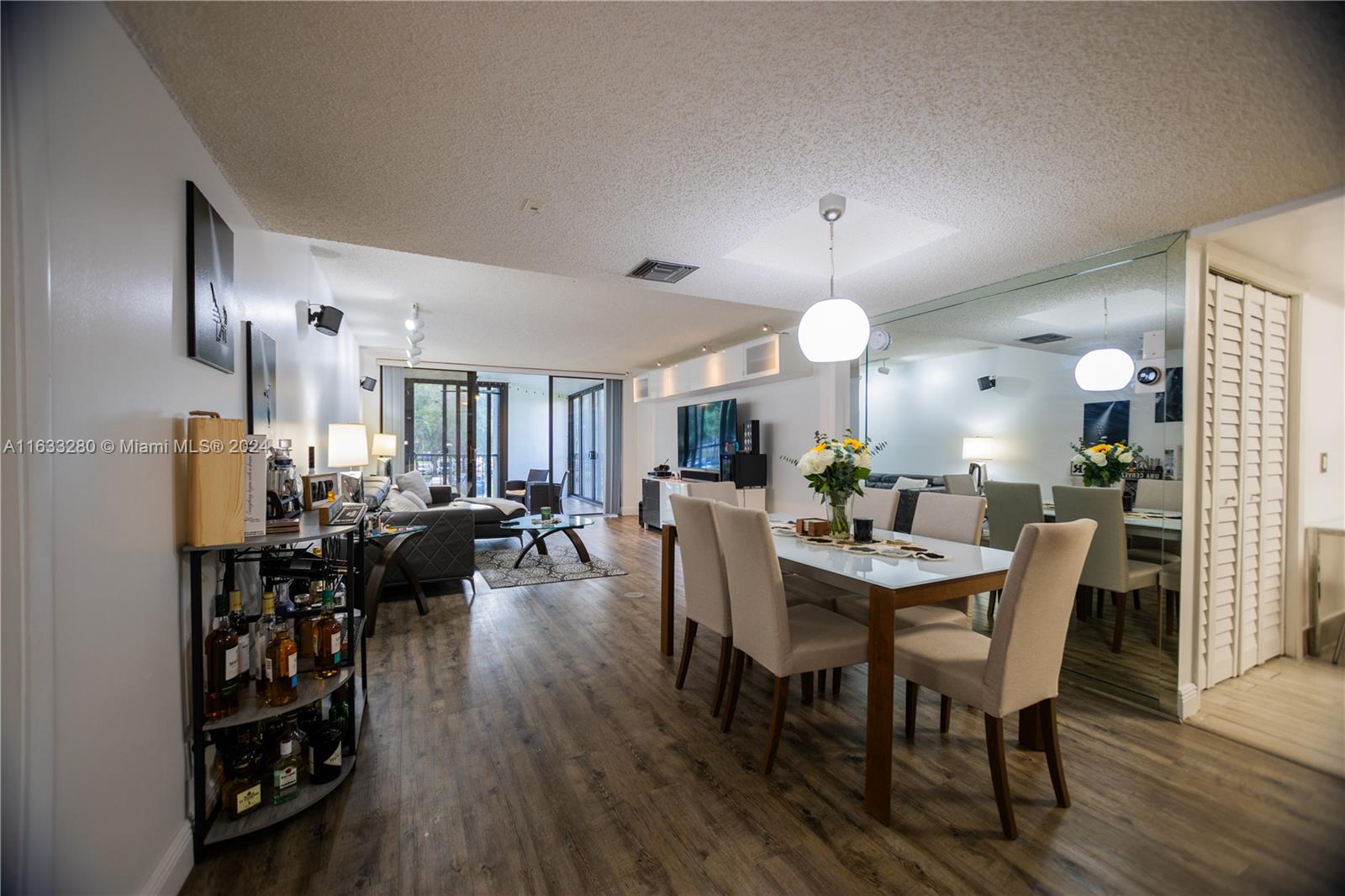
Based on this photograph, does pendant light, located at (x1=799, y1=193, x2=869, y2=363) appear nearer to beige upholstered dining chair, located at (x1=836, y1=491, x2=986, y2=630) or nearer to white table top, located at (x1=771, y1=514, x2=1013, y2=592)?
white table top, located at (x1=771, y1=514, x2=1013, y2=592)

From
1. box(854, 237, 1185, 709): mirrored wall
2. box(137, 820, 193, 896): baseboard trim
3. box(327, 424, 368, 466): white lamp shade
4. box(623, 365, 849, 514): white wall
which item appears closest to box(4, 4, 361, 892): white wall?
box(137, 820, 193, 896): baseboard trim

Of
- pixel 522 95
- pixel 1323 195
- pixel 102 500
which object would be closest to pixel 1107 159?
pixel 1323 195

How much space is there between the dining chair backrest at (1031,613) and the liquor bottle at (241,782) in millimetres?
2350

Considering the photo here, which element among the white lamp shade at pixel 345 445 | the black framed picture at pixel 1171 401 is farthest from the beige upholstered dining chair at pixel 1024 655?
the white lamp shade at pixel 345 445

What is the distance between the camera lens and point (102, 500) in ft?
4.05

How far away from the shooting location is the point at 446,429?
8.62 metres

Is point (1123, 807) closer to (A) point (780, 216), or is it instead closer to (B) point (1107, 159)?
(B) point (1107, 159)

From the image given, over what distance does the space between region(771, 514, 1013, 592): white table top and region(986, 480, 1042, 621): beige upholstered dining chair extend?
2.96ft

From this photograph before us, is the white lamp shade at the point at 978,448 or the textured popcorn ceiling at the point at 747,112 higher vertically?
the textured popcorn ceiling at the point at 747,112

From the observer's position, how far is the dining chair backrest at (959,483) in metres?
3.89

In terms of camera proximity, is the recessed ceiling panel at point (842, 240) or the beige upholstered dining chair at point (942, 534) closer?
the beige upholstered dining chair at point (942, 534)

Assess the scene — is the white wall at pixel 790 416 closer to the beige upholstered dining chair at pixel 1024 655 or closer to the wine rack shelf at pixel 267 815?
the beige upholstered dining chair at pixel 1024 655

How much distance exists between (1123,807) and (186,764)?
9.74ft

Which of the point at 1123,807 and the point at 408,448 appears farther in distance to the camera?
the point at 408,448
